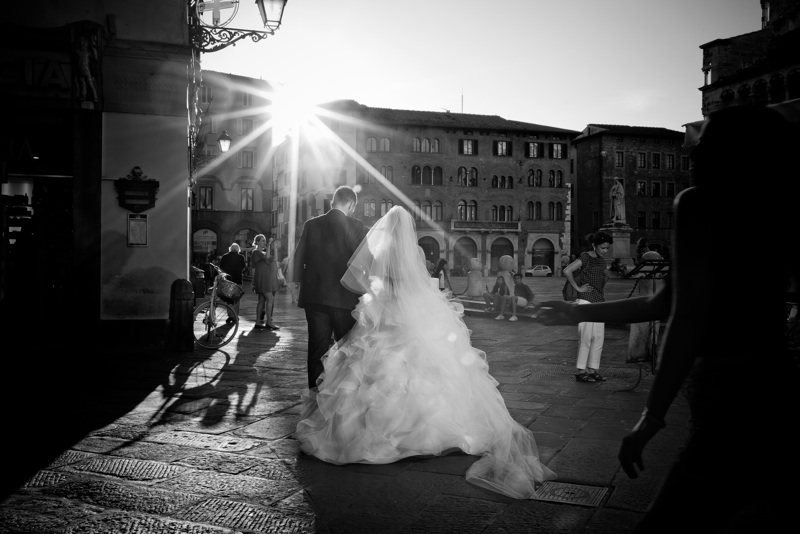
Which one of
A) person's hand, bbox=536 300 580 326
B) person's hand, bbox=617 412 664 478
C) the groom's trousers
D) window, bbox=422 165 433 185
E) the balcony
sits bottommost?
the groom's trousers

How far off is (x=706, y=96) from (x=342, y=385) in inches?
1807

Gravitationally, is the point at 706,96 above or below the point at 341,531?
above

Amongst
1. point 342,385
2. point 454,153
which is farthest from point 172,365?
point 454,153

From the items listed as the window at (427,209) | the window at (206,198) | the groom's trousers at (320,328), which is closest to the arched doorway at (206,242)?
the window at (206,198)

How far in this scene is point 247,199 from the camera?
178 ft


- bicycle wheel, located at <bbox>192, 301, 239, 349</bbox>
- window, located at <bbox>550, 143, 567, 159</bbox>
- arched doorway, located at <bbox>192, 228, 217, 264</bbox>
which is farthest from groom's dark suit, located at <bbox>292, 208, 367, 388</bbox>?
window, located at <bbox>550, 143, 567, 159</bbox>

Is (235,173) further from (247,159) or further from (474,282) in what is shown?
(474,282)

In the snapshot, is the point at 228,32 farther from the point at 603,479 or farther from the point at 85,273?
the point at 603,479

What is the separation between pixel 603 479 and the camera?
3.86m

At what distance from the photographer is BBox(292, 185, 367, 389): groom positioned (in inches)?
233

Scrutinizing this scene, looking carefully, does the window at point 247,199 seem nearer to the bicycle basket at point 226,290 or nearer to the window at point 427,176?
the window at point 427,176

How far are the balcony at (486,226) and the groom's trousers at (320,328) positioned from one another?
50.3 m

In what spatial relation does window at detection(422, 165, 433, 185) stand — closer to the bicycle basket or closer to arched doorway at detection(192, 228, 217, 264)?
arched doorway at detection(192, 228, 217, 264)

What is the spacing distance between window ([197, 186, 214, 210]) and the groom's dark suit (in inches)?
1921
